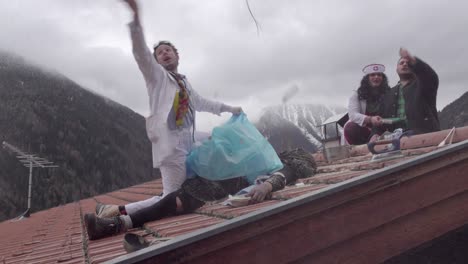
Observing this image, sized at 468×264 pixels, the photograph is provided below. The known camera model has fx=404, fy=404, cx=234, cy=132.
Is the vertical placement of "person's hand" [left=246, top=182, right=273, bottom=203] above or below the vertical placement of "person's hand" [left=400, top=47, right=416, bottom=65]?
below

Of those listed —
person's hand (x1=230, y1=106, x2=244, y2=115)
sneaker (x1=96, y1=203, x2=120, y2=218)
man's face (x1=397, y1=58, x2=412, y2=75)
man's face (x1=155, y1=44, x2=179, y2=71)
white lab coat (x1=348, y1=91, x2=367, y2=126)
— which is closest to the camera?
sneaker (x1=96, y1=203, x2=120, y2=218)

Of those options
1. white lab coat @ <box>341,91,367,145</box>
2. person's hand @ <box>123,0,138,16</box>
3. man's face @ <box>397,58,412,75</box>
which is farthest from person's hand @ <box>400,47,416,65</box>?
person's hand @ <box>123,0,138,16</box>

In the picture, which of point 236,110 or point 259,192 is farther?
point 236,110

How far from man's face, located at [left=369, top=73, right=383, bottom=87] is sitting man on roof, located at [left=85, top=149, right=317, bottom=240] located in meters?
2.42

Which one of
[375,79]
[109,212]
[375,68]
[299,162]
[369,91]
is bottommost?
[109,212]

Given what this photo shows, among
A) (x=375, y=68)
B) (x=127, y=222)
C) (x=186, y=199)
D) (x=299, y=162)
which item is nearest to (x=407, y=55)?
(x=375, y=68)

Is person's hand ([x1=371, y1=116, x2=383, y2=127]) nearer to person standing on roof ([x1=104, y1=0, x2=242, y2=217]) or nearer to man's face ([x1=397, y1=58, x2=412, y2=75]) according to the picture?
man's face ([x1=397, y1=58, x2=412, y2=75])

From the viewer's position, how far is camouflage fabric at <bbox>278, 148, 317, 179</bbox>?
3.02 m

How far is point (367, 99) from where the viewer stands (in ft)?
16.0

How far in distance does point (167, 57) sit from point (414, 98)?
8.22 feet

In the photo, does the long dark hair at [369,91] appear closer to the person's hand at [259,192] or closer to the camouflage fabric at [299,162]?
the camouflage fabric at [299,162]

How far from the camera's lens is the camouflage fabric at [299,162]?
9.91ft

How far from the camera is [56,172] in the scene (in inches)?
1243

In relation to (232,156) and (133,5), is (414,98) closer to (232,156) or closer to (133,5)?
(232,156)
